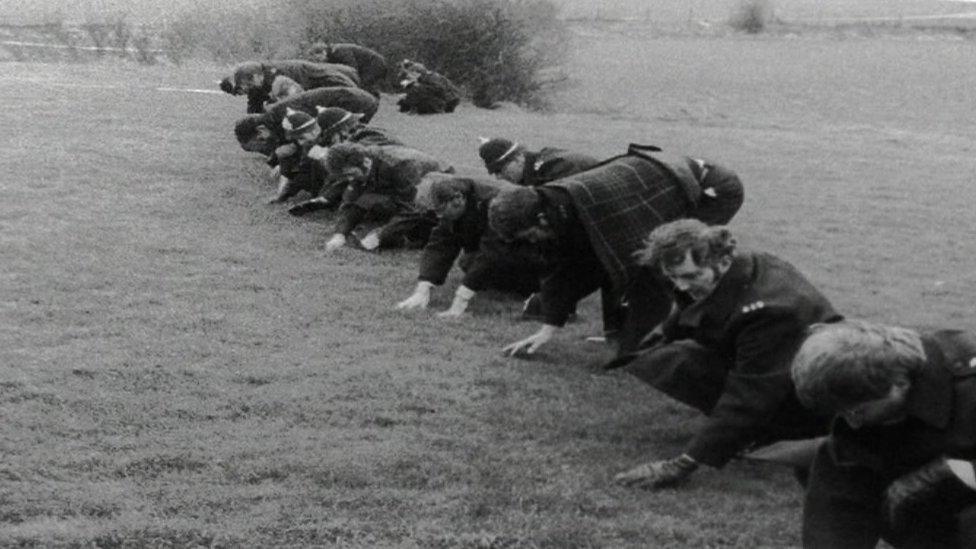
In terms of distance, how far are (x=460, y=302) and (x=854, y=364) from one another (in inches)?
154

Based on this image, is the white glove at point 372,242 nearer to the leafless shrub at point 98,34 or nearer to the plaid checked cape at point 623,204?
the plaid checked cape at point 623,204

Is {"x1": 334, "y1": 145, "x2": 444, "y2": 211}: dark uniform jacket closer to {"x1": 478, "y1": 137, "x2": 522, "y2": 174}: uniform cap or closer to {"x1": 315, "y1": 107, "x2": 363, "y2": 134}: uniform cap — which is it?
{"x1": 478, "y1": 137, "x2": 522, "y2": 174}: uniform cap

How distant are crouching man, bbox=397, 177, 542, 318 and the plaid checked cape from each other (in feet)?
2.85

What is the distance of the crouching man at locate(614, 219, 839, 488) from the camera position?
4.01 metres

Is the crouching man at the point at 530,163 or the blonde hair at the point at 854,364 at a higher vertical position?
the blonde hair at the point at 854,364

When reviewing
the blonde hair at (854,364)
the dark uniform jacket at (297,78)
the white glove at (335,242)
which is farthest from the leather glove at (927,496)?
the dark uniform jacket at (297,78)

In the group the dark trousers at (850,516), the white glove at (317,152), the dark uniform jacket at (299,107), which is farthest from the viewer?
the dark uniform jacket at (299,107)

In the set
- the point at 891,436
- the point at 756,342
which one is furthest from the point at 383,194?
the point at 891,436

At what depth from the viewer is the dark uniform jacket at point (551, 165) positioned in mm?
6746

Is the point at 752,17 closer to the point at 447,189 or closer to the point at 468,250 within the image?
the point at 468,250

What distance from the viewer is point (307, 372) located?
5555 millimetres

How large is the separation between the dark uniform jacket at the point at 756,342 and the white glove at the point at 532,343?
157cm

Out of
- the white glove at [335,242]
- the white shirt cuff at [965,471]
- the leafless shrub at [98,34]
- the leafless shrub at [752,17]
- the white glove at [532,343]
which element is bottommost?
the leafless shrub at [752,17]

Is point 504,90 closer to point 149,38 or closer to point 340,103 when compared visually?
point 149,38
